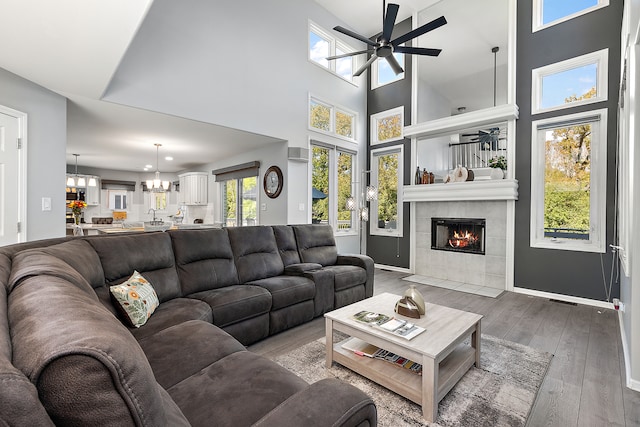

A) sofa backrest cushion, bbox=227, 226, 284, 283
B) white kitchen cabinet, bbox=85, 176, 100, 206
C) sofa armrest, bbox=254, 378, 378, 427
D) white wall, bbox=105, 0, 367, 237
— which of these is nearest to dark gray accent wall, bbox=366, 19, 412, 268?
white wall, bbox=105, 0, 367, 237

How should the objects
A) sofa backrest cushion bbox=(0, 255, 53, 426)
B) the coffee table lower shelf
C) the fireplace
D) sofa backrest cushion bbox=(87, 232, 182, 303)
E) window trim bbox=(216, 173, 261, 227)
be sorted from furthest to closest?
window trim bbox=(216, 173, 261, 227), the fireplace, sofa backrest cushion bbox=(87, 232, 182, 303), the coffee table lower shelf, sofa backrest cushion bbox=(0, 255, 53, 426)

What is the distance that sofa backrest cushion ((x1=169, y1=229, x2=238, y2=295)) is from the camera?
2756 mm

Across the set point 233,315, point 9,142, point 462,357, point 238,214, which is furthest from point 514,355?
point 238,214

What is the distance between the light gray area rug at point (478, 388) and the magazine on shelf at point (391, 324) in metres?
0.43

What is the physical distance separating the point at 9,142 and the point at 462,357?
4.46m

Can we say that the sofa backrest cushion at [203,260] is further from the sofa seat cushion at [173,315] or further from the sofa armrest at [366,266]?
the sofa armrest at [366,266]

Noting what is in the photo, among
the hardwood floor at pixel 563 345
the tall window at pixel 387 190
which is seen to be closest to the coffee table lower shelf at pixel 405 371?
the hardwood floor at pixel 563 345

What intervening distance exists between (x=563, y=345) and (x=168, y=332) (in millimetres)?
3347

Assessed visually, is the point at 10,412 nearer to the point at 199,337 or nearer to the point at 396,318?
the point at 199,337

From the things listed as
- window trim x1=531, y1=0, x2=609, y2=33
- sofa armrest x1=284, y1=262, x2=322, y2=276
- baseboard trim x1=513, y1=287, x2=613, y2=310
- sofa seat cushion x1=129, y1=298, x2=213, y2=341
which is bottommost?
baseboard trim x1=513, y1=287, x2=613, y2=310

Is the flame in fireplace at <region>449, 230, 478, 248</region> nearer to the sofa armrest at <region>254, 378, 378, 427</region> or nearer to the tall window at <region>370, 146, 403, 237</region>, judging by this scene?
the tall window at <region>370, 146, 403, 237</region>

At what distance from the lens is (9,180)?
288 centimetres

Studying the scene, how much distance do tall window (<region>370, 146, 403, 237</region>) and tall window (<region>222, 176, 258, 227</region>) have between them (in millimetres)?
2571

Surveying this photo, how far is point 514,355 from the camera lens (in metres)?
2.54
